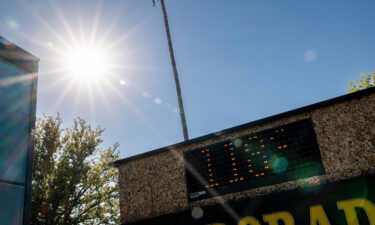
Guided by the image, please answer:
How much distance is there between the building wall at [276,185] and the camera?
5918mm

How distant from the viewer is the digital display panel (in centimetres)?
631

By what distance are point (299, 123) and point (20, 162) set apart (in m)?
6.57

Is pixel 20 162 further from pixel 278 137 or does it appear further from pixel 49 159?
pixel 49 159

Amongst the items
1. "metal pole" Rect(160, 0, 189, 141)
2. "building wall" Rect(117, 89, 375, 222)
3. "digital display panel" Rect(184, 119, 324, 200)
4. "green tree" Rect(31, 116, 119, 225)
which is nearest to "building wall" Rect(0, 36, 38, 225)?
"building wall" Rect(117, 89, 375, 222)

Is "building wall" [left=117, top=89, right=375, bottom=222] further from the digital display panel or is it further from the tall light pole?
the tall light pole

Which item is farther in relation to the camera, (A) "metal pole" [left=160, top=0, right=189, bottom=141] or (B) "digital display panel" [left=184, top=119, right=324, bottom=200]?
(A) "metal pole" [left=160, top=0, right=189, bottom=141]

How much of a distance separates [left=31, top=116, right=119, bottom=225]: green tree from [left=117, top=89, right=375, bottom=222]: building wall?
1490 cm

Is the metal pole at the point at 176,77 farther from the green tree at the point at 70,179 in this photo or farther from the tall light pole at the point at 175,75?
the green tree at the point at 70,179

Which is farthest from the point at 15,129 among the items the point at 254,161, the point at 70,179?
the point at 70,179

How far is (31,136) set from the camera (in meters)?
7.84

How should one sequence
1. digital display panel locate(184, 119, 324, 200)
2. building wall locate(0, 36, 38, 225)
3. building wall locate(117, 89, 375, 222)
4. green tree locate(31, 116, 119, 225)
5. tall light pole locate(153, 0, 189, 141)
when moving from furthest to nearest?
green tree locate(31, 116, 119, 225) < tall light pole locate(153, 0, 189, 141) < building wall locate(0, 36, 38, 225) < digital display panel locate(184, 119, 324, 200) < building wall locate(117, 89, 375, 222)

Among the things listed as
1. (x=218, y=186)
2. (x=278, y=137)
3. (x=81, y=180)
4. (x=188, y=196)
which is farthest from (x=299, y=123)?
(x=81, y=180)

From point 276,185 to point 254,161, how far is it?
70 cm

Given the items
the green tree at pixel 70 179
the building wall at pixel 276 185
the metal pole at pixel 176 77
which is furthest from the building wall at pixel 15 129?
the green tree at pixel 70 179
